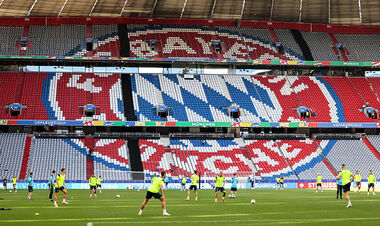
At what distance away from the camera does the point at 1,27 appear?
69000 mm

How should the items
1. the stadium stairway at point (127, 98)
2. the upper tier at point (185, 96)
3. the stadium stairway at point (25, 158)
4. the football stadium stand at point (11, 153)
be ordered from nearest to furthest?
the stadium stairway at point (25, 158) → the football stadium stand at point (11, 153) → the stadium stairway at point (127, 98) → the upper tier at point (185, 96)

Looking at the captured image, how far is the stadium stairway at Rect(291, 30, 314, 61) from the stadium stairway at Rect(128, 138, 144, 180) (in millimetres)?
27999

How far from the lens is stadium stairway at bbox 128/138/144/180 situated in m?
54.2

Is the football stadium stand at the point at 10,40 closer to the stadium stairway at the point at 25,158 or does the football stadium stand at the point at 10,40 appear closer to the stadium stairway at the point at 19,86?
the stadium stairway at the point at 19,86

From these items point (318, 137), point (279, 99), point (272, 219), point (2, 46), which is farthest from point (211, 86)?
point (272, 219)

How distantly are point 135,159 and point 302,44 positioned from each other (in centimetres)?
3197

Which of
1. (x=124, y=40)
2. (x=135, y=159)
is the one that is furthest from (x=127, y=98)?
(x=135, y=159)

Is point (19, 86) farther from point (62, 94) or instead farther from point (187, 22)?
point (187, 22)

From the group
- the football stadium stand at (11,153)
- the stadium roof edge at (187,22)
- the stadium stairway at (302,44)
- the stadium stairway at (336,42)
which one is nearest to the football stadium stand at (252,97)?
the stadium stairway at (302,44)

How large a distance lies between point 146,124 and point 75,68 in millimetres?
14250

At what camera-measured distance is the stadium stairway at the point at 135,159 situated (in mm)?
54156

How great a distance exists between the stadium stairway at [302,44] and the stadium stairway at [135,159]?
91.9 feet

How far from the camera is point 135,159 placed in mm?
A: 57969

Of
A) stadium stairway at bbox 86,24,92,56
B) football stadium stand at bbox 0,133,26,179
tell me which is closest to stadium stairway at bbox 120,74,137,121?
stadium stairway at bbox 86,24,92,56
